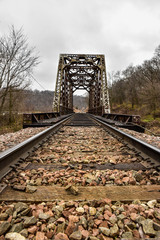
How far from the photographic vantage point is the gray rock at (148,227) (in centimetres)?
84

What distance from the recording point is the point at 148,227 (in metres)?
0.88

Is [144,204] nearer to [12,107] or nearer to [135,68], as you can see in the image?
[12,107]

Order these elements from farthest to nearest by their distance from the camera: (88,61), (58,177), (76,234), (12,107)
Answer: (88,61), (12,107), (58,177), (76,234)

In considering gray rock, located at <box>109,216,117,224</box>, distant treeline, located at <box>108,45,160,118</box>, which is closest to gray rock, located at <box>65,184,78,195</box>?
gray rock, located at <box>109,216,117,224</box>

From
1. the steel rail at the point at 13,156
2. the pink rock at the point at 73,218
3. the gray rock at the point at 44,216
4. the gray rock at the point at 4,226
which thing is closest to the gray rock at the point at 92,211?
the pink rock at the point at 73,218

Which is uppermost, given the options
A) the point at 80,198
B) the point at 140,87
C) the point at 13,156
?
the point at 140,87

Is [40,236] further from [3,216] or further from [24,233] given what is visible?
[3,216]

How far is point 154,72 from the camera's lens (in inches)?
1040

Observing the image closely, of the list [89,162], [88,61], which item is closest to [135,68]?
[88,61]

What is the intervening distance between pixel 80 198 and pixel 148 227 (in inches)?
21.8

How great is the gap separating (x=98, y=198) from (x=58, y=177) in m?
0.57

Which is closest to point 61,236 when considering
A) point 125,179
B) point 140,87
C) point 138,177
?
point 125,179

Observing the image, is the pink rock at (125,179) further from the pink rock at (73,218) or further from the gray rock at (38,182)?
the gray rock at (38,182)

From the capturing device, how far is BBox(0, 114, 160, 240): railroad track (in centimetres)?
89
